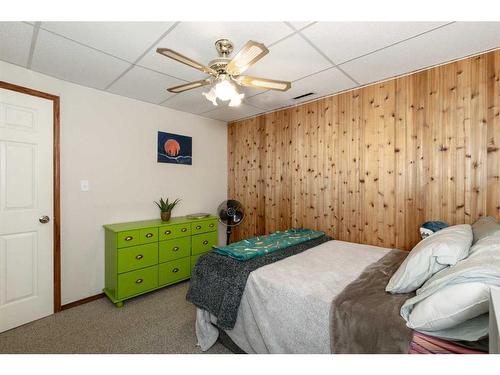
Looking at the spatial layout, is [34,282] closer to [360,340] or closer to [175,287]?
[175,287]

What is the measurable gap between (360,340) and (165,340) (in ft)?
5.05

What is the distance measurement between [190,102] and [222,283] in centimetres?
238

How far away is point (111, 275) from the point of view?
2561 millimetres

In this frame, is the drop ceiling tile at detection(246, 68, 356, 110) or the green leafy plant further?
the green leafy plant

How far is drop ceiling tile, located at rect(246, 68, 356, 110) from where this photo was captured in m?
2.39

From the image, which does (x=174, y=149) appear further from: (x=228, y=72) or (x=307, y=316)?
(x=307, y=316)

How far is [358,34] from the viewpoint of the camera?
1690 millimetres

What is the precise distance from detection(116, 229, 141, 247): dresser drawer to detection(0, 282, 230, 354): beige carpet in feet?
2.13

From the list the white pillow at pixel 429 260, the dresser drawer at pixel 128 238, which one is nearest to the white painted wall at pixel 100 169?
the dresser drawer at pixel 128 238

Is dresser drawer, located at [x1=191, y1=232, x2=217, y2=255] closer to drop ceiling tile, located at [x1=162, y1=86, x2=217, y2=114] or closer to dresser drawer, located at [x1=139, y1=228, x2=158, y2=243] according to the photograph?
dresser drawer, located at [x1=139, y1=228, x2=158, y2=243]

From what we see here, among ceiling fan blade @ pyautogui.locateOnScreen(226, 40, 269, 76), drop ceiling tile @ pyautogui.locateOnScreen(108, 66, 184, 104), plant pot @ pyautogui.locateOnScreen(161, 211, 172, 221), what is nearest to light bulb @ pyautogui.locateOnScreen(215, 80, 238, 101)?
ceiling fan blade @ pyautogui.locateOnScreen(226, 40, 269, 76)

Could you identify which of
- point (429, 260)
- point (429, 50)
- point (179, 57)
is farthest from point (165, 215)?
point (429, 50)

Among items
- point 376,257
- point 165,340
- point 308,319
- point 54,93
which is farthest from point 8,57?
point 376,257

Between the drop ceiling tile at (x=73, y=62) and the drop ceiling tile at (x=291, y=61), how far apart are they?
50.0 inches
